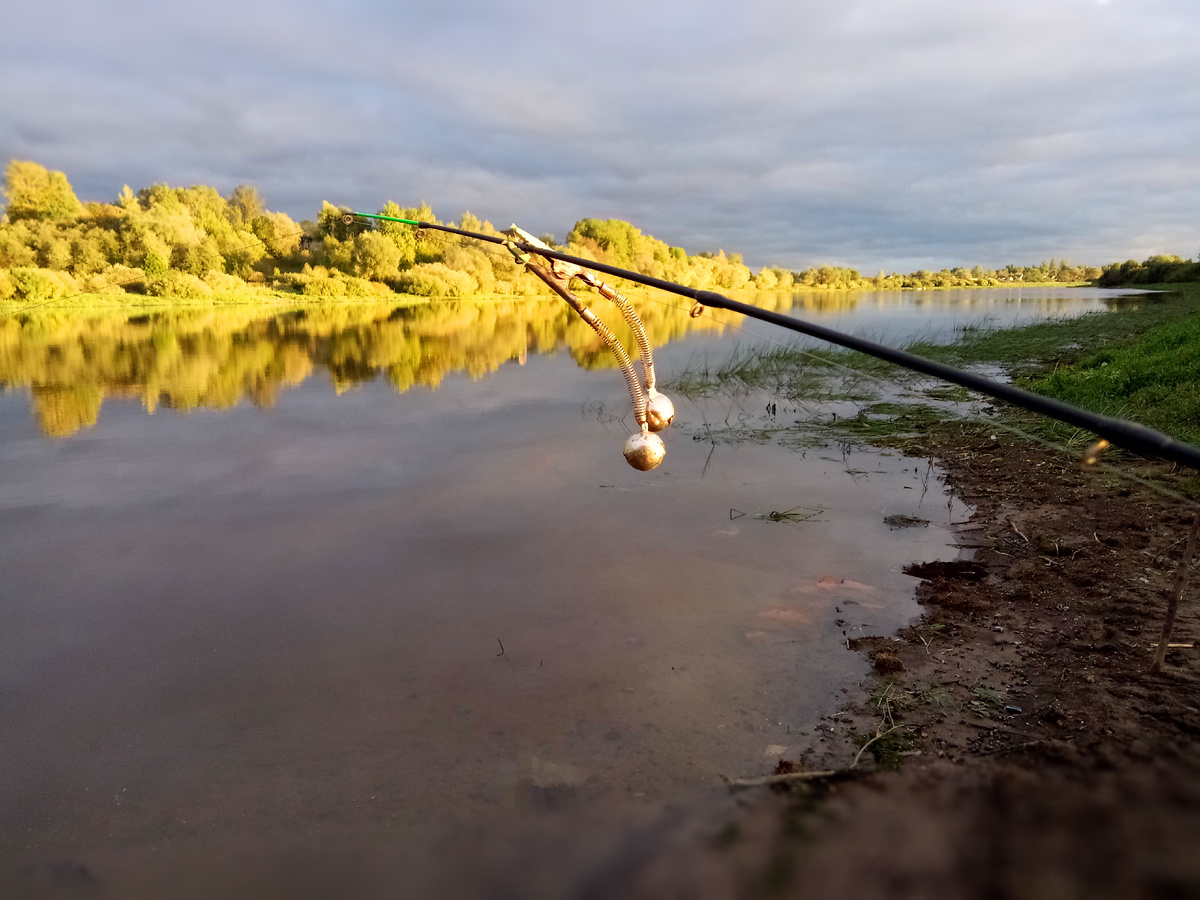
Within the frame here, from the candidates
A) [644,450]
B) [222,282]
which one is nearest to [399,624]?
[644,450]

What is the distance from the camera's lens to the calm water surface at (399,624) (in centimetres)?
310

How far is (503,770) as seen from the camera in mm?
3297

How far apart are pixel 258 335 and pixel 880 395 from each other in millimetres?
20443

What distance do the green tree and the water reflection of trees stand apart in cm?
3164

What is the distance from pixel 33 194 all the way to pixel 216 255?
21.4 meters

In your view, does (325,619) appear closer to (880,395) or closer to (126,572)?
(126,572)

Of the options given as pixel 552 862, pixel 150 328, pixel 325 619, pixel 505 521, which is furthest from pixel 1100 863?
pixel 150 328

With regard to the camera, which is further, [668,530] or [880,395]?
[880,395]

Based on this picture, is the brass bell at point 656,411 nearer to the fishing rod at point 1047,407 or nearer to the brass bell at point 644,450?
the brass bell at point 644,450

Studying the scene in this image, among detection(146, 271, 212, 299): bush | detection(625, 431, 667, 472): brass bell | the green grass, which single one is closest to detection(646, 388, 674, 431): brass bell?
detection(625, 431, 667, 472): brass bell

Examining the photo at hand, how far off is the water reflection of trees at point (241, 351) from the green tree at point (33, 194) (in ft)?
104

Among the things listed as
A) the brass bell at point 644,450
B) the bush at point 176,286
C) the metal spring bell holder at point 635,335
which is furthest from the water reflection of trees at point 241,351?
the bush at point 176,286

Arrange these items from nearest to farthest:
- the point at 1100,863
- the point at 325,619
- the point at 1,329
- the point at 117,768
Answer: the point at 1100,863, the point at 117,768, the point at 325,619, the point at 1,329

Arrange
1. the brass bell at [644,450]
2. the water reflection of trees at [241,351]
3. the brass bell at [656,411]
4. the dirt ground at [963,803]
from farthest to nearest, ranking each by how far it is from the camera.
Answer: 1. the water reflection of trees at [241,351]
2. the brass bell at [656,411]
3. the brass bell at [644,450]
4. the dirt ground at [963,803]
